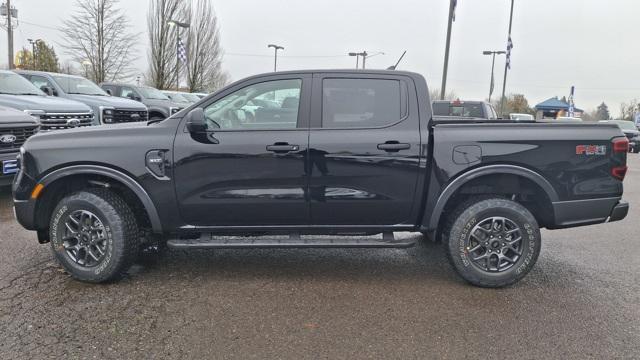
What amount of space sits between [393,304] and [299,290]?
0.78 m

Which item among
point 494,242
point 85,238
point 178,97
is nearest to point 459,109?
point 494,242

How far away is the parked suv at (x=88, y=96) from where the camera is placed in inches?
435

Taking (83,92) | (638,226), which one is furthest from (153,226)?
(83,92)

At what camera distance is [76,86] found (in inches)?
465

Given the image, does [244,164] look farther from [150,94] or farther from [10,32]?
[10,32]

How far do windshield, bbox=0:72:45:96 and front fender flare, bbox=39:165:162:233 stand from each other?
6.59 meters

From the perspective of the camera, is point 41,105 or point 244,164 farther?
point 41,105

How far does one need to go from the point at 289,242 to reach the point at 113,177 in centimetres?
153

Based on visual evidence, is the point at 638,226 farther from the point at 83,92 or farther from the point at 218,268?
the point at 83,92

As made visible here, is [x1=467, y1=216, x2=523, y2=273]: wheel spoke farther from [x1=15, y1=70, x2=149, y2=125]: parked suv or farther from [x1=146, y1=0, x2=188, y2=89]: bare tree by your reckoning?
[x1=146, y1=0, x2=188, y2=89]: bare tree

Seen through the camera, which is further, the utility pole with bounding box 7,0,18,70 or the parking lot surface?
the utility pole with bounding box 7,0,18,70

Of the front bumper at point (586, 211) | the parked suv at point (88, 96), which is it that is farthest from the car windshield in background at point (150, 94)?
the front bumper at point (586, 211)

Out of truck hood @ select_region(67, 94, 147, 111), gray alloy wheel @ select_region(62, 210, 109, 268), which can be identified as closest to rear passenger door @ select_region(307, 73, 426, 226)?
gray alloy wheel @ select_region(62, 210, 109, 268)

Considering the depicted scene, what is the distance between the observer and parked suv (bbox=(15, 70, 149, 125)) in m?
11.0
